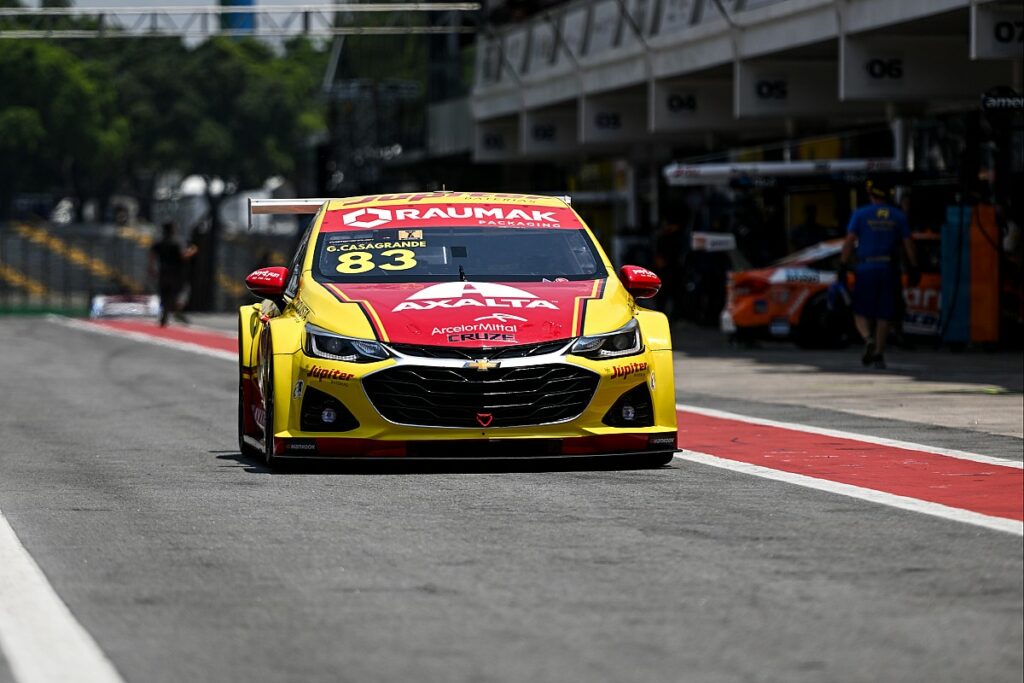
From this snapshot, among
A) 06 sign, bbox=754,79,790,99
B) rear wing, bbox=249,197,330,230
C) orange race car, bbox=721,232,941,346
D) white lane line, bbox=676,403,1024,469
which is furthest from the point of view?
06 sign, bbox=754,79,790,99

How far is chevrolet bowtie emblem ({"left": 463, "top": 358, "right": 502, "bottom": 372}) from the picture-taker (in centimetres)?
1101

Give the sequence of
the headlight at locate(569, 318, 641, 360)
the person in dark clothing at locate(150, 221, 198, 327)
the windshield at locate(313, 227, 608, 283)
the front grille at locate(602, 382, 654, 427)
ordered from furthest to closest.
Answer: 1. the person in dark clothing at locate(150, 221, 198, 327)
2. the windshield at locate(313, 227, 608, 283)
3. the front grille at locate(602, 382, 654, 427)
4. the headlight at locate(569, 318, 641, 360)

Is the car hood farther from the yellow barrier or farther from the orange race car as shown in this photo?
the yellow barrier

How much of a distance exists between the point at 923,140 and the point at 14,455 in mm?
17098

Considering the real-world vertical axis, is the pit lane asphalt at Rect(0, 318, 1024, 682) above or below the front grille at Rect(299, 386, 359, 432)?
below

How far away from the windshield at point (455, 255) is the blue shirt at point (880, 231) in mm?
8289

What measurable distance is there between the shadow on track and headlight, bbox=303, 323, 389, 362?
66 centimetres

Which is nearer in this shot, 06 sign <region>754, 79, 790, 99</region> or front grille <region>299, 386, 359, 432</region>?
front grille <region>299, 386, 359, 432</region>

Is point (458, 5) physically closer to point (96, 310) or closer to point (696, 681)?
point (96, 310)

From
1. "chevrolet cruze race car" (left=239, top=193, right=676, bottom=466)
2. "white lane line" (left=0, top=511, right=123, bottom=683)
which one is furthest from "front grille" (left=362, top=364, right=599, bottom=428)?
"white lane line" (left=0, top=511, right=123, bottom=683)

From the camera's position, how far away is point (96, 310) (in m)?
45.3

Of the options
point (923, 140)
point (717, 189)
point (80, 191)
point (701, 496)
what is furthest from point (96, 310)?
point (80, 191)

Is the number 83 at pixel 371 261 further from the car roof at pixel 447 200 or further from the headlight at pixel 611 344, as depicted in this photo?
the headlight at pixel 611 344

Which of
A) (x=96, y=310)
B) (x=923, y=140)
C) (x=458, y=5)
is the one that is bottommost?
(x=96, y=310)
